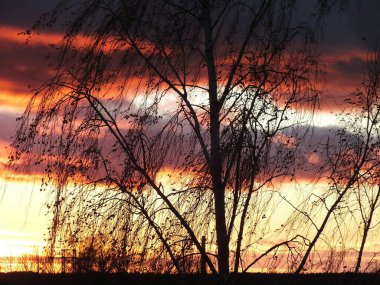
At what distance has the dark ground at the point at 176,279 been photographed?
7980 millimetres

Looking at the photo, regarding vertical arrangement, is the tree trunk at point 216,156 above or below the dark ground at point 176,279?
above

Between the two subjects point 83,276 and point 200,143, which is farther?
point 83,276

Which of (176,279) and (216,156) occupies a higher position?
(216,156)

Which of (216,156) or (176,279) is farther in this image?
(176,279)

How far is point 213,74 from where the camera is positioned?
8.02m

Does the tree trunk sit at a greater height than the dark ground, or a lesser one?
greater

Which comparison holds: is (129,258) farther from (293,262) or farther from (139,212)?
(293,262)

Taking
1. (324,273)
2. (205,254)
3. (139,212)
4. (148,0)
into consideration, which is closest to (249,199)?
(205,254)

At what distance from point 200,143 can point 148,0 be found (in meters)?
1.81

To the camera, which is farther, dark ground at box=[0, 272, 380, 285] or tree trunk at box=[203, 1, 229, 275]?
dark ground at box=[0, 272, 380, 285]

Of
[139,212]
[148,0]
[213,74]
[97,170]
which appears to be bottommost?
[139,212]

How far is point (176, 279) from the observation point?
28.1 feet

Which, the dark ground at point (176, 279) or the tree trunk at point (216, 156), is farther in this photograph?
the dark ground at point (176, 279)

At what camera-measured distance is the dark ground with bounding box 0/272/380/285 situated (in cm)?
798
